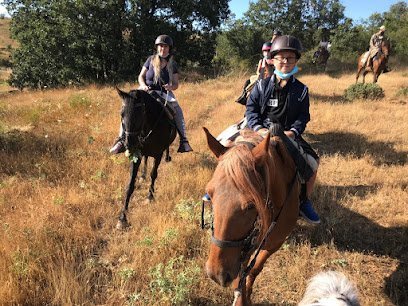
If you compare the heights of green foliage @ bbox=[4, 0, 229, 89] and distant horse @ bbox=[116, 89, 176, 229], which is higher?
green foliage @ bbox=[4, 0, 229, 89]

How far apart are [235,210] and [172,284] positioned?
71.5 inches

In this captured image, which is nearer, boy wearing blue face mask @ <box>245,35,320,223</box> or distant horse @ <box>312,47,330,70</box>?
boy wearing blue face mask @ <box>245,35,320,223</box>

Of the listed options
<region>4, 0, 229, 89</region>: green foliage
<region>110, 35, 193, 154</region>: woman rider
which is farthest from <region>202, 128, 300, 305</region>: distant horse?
<region>4, 0, 229, 89</region>: green foliage

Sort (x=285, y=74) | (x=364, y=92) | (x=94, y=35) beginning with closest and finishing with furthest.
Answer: (x=285, y=74)
(x=364, y=92)
(x=94, y=35)

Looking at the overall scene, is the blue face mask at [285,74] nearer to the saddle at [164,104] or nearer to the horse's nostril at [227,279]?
the horse's nostril at [227,279]

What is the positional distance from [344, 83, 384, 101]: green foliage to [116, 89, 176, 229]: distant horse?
10599mm

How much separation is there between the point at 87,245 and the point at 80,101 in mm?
9284

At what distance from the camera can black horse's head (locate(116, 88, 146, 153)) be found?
5160 millimetres

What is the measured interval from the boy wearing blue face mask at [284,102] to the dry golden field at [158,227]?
1.30 metres

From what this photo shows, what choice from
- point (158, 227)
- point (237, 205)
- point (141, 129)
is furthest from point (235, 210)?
point (141, 129)

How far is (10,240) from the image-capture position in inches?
161

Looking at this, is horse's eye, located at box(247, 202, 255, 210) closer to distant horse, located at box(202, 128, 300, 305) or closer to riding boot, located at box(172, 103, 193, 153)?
distant horse, located at box(202, 128, 300, 305)

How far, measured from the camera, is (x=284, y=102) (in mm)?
3887

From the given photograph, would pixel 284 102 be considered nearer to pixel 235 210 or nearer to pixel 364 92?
pixel 235 210
